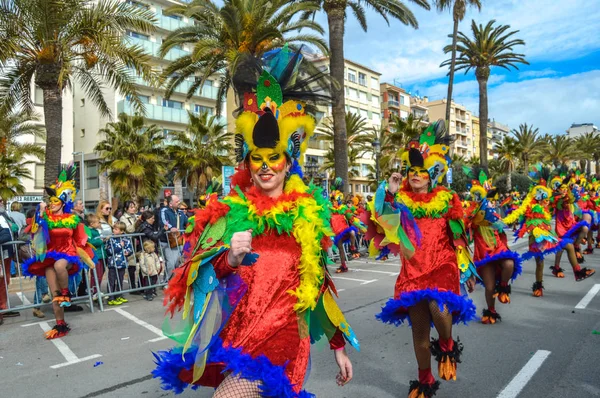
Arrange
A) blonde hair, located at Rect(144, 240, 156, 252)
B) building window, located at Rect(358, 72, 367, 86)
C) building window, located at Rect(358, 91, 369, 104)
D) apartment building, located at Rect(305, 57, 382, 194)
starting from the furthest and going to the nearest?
1. building window, located at Rect(358, 72, 367, 86)
2. building window, located at Rect(358, 91, 369, 104)
3. apartment building, located at Rect(305, 57, 382, 194)
4. blonde hair, located at Rect(144, 240, 156, 252)

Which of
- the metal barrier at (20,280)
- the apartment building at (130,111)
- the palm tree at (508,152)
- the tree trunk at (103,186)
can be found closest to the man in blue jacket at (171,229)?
the metal barrier at (20,280)

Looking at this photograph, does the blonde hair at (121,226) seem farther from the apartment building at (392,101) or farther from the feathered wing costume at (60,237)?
the apartment building at (392,101)

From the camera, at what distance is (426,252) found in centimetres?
390

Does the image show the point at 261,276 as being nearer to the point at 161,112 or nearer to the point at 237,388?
the point at 237,388

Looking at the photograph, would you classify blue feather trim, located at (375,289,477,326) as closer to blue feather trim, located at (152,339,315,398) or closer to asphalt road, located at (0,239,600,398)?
asphalt road, located at (0,239,600,398)

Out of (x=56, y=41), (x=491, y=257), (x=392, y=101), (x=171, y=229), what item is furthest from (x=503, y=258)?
(x=392, y=101)

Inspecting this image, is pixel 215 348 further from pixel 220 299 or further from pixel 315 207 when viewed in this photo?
pixel 315 207

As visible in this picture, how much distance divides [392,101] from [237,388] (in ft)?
214

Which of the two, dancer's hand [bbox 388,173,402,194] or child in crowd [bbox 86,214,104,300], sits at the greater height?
dancer's hand [bbox 388,173,402,194]

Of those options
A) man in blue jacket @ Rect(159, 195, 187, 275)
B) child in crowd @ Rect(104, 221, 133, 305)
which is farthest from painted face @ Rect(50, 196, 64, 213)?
man in blue jacket @ Rect(159, 195, 187, 275)

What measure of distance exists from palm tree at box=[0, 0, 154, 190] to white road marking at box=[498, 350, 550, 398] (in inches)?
413

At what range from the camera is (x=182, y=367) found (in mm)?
2205

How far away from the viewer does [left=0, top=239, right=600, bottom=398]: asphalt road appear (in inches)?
159

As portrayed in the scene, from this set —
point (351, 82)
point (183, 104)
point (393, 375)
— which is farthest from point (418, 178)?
point (351, 82)
